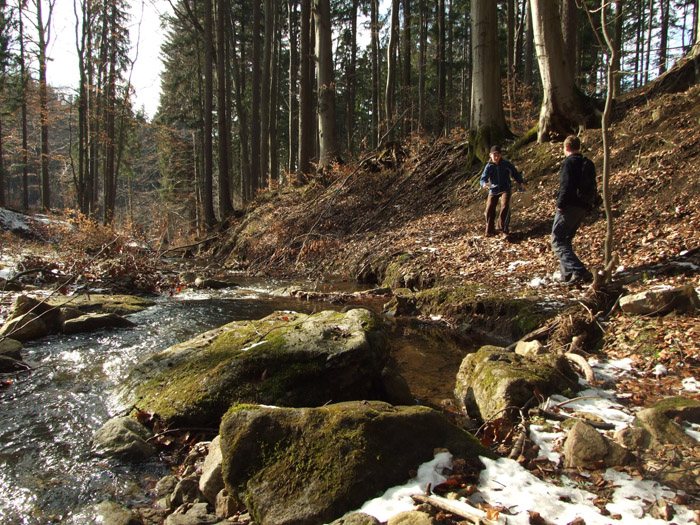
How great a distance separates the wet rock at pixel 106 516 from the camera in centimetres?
258

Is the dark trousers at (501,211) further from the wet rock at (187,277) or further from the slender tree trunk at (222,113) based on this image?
the slender tree trunk at (222,113)

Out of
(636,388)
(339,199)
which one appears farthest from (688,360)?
(339,199)

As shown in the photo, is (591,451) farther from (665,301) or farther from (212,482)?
(665,301)

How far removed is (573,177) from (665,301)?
7.72 ft

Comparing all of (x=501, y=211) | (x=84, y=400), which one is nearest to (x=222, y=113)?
(x=501, y=211)

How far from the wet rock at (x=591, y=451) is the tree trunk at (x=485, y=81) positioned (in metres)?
9.77

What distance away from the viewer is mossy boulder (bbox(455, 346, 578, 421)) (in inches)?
134

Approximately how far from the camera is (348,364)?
3.98m

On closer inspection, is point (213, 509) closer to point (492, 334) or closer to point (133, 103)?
point (492, 334)

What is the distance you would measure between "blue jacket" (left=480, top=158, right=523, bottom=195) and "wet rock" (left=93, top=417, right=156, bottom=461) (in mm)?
7427

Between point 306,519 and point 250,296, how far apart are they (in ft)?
24.1

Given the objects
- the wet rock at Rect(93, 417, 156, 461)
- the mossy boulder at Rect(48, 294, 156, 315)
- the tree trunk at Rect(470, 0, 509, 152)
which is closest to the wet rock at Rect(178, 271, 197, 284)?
the mossy boulder at Rect(48, 294, 156, 315)

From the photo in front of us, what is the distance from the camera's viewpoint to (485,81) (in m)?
10.9

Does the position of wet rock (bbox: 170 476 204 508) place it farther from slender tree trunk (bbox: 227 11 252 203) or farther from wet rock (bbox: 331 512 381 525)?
slender tree trunk (bbox: 227 11 252 203)
